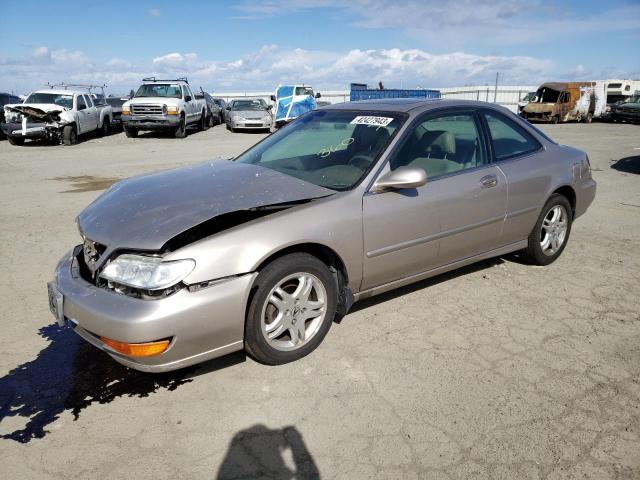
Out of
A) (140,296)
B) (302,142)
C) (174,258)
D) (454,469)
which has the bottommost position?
(454,469)

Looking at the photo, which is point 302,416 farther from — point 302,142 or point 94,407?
point 302,142

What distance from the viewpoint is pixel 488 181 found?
3.99 metres

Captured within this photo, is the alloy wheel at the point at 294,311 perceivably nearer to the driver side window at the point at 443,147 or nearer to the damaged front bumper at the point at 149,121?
the driver side window at the point at 443,147

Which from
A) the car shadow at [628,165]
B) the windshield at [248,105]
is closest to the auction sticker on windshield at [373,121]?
the car shadow at [628,165]

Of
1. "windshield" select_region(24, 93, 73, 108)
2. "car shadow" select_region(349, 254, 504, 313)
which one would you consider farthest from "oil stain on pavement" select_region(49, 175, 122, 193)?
"windshield" select_region(24, 93, 73, 108)

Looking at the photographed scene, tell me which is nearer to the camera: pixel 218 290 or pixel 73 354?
pixel 218 290

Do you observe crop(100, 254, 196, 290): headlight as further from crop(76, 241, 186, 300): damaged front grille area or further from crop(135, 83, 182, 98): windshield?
crop(135, 83, 182, 98): windshield

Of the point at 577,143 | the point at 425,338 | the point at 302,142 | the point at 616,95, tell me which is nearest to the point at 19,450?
the point at 425,338

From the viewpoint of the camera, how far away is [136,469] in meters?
2.31

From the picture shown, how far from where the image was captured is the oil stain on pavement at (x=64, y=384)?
2.70 metres

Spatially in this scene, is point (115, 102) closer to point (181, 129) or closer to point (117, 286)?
point (181, 129)

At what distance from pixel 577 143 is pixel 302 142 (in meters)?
16.0

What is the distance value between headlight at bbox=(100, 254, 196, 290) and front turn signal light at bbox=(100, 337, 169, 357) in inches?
11.2

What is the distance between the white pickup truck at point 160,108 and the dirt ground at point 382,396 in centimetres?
1468
